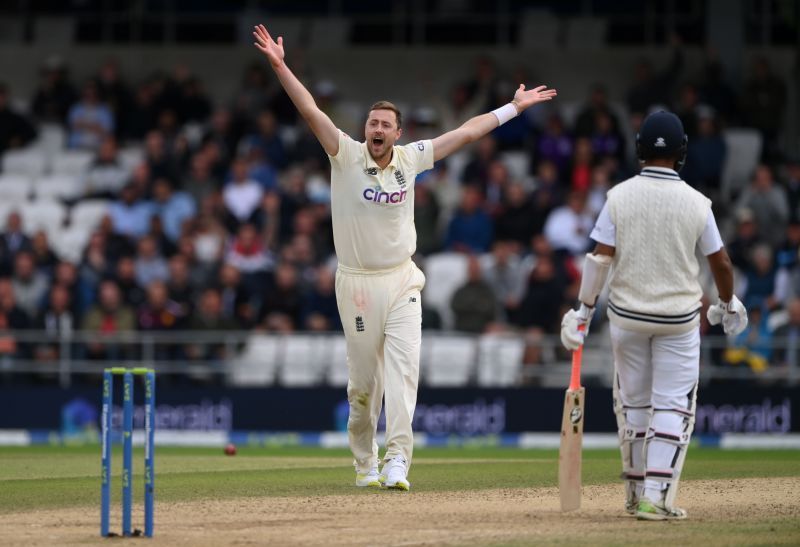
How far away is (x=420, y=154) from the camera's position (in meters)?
10.3

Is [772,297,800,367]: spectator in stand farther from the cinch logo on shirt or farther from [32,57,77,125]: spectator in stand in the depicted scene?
[32,57,77,125]: spectator in stand

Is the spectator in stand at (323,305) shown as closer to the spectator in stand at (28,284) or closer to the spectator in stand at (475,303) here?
the spectator in stand at (475,303)

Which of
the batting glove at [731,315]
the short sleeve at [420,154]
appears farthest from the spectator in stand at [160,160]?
the batting glove at [731,315]

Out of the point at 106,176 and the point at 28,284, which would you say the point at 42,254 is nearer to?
the point at 28,284

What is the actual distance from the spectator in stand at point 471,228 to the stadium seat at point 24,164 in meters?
6.48

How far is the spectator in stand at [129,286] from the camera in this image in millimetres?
19562

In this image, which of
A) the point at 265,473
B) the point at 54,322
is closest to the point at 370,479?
the point at 265,473

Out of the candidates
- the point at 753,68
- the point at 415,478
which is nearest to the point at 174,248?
the point at 753,68

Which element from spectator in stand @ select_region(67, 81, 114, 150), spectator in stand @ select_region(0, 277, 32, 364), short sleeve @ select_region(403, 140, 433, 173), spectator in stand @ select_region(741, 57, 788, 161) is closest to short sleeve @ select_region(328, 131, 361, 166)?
short sleeve @ select_region(403, 140, 433, 173)

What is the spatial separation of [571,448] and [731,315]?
1.18 meters

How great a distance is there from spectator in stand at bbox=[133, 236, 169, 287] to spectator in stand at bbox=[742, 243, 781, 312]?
740 centimetres

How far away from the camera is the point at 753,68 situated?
22.4 metres

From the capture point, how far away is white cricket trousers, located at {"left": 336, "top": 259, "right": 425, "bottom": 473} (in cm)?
A: 991

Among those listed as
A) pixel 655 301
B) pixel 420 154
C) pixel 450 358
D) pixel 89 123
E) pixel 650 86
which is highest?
pixel 650 86
